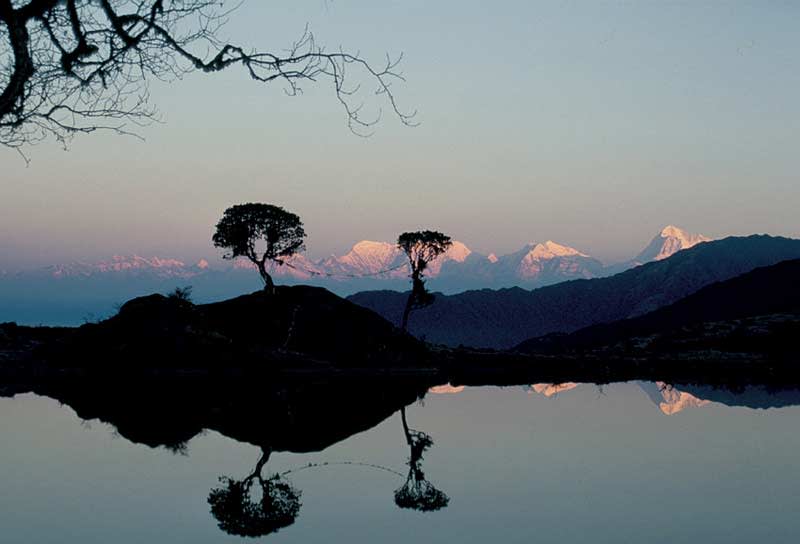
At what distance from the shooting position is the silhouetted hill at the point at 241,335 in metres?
50.8

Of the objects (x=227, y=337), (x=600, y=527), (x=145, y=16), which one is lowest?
(x=600, y=527)

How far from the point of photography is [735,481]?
18.4 meters

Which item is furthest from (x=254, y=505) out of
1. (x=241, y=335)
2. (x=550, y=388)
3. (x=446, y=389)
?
(x=241, y=335)

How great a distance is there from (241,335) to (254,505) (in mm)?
43955

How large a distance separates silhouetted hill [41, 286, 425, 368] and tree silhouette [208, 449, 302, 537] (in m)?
33.6

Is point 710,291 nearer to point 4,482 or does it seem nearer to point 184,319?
point 184,319

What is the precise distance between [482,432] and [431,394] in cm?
1362

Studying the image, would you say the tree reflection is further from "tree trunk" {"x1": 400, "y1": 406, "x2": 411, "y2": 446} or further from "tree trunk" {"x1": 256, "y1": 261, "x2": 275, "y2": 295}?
"tree trunk" {"x1": 256, "y1": 261, "x2": 275, "y2": 295}

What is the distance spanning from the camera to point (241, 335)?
2318 inches

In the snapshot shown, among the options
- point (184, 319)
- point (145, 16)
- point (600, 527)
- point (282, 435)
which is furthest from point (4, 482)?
point (184, 319)

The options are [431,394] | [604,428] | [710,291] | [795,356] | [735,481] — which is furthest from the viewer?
[710,291]

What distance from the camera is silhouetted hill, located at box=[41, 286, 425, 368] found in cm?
5078

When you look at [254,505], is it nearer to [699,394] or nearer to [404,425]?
[404,425]

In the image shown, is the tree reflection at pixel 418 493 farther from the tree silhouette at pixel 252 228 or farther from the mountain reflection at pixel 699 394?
the tree silhouette at pixel 252 228
